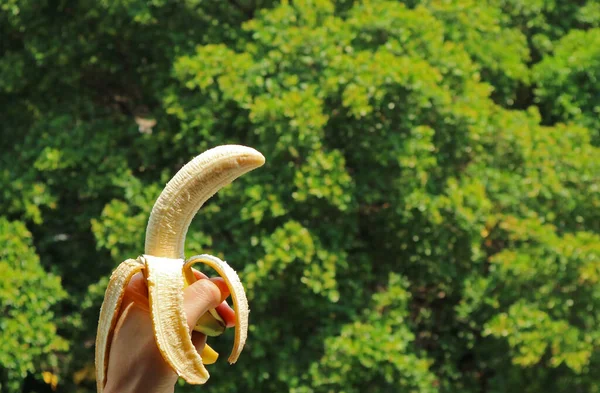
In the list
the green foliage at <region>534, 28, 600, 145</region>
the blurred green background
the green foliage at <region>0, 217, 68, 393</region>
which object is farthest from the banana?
the green foliage at <region>534, 28, 600, 145</region>

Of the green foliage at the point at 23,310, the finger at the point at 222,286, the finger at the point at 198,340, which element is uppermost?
the finger at the point at 222,286

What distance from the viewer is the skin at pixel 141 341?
330cm

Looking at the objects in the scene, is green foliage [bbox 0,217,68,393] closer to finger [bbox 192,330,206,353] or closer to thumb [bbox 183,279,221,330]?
finger [bbox 192,330,206,353]

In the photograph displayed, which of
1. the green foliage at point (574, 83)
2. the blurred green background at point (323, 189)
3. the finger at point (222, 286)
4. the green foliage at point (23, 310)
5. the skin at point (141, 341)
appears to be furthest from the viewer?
the green foliage at point (574, 83)

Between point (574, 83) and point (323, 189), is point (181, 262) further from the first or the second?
point (574, 83)

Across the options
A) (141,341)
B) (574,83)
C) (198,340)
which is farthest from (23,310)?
(141,341)

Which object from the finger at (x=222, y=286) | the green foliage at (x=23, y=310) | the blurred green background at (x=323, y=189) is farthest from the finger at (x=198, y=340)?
the green foliage at (x=23, y=310)

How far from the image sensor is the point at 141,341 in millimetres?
3320

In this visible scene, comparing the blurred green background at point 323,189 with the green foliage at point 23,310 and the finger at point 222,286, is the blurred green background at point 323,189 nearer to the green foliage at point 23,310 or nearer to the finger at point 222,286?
the green foliage at point 23,310

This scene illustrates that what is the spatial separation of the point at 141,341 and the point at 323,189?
581 centimetres

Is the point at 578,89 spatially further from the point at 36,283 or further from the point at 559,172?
the point at 36,283

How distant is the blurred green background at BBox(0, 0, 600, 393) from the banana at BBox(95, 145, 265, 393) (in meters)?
5.56

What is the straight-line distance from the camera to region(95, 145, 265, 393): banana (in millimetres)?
3318

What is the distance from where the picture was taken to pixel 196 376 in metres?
3.30
